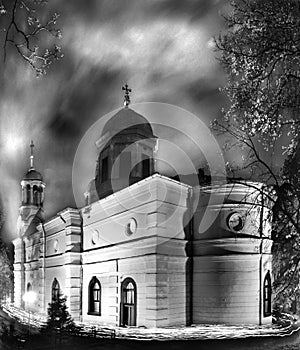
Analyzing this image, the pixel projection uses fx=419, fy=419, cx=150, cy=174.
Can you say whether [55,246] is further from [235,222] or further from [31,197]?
[235,222]

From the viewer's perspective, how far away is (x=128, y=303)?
163 cm

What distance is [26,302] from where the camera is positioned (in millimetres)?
1827

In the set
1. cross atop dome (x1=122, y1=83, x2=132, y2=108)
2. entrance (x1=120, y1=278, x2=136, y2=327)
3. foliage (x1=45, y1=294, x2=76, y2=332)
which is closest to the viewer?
entrance (x1=120, y1=278, x2=136, y2=327)

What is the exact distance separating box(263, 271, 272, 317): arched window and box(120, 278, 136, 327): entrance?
538mm

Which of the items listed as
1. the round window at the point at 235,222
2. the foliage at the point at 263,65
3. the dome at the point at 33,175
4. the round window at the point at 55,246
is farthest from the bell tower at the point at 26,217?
the foliage at the point at 263,65

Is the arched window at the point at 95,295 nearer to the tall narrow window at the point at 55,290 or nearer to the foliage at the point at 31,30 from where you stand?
the tall narrow window at the point at 55,290

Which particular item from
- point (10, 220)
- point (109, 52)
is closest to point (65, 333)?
point (10, 220)

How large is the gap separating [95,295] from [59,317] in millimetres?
226

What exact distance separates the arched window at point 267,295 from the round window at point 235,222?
9.6 inches

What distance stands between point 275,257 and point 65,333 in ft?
3.13

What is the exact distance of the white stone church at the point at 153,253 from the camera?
5.35 ft

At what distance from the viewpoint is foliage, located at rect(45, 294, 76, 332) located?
1741 mm

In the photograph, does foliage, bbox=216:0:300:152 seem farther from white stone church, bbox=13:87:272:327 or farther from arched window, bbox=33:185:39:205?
arched window, bbox=33:185:39:205

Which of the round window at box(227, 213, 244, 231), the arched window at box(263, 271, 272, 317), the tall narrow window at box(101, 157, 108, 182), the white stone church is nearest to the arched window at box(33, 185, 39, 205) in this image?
the white stone church
